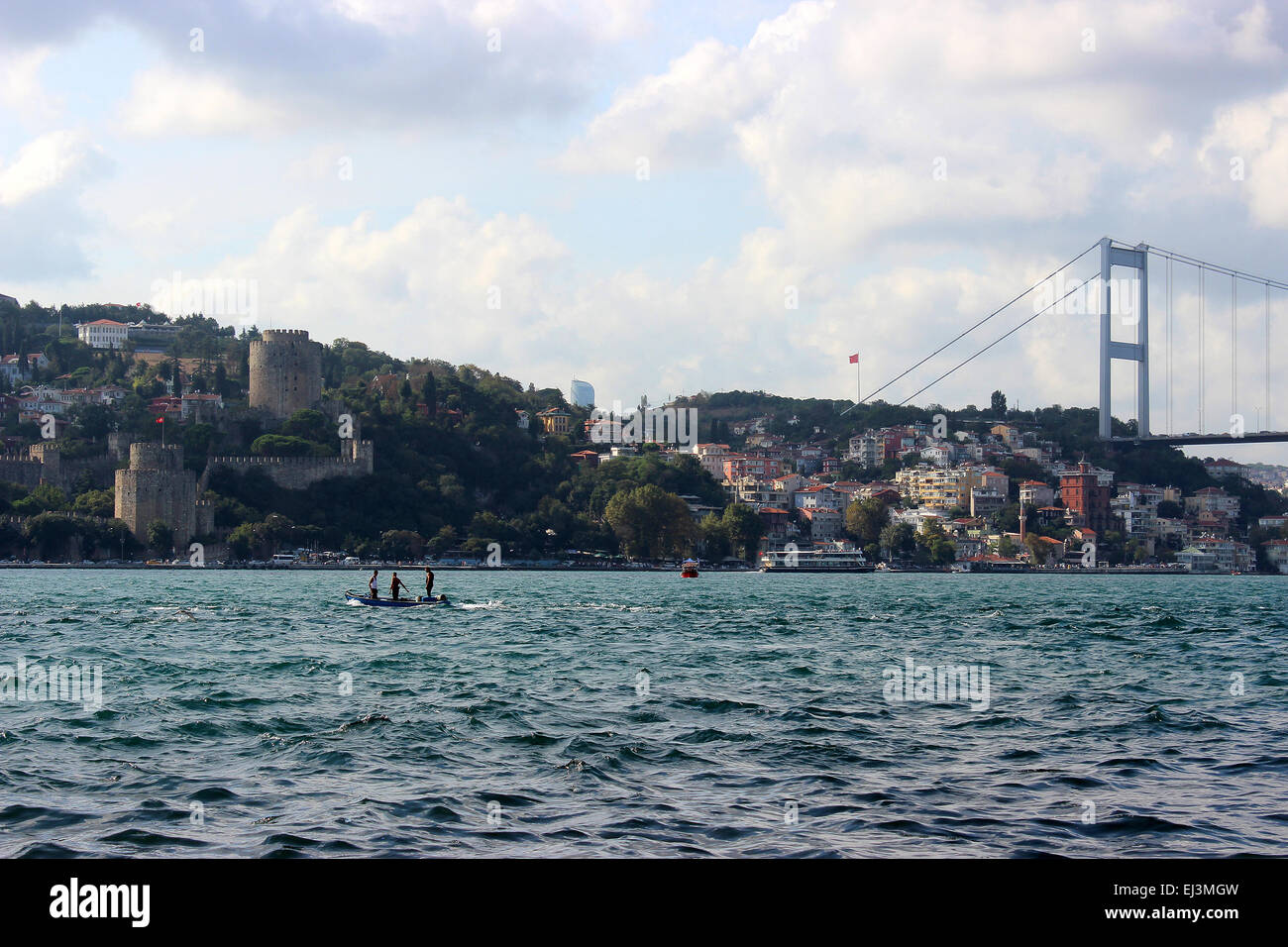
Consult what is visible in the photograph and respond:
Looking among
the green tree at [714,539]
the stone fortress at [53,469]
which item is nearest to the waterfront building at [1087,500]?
the green tree at [714,539]

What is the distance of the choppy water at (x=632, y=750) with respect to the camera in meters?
6.72

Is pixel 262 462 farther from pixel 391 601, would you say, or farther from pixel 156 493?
pixel 391 601

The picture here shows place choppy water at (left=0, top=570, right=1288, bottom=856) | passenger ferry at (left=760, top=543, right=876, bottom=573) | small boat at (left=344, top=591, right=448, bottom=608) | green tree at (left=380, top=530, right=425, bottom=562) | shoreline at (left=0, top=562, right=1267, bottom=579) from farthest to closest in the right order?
passenger ferry at (left=760, top=543, right=876, bottom=573) < green tree at (left=380, top=530, right=425, bottom=562) < shoreline at (left=0, top=562, right=1267, bottom=579) < small boat at (left=344, top=591, right=448, bottom=608) < choppy water at (left=0, top=570, right=1288, bottom=856)

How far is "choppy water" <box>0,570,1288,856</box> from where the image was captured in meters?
6.72

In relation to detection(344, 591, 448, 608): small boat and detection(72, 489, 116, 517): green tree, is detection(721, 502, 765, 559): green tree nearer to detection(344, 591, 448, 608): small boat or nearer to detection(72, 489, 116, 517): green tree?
detection(72, 489, 116, 517): green tree

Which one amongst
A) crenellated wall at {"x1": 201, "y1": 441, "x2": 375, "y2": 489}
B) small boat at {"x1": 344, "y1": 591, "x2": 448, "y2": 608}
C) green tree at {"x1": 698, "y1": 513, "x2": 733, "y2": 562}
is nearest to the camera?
small boat at {"x1": 344, "y1": 591, "x2": 448, "y2": 608}

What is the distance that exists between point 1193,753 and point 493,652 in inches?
403

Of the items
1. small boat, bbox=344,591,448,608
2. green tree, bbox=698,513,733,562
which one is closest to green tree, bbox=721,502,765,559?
green tree, bbox=698,513,733,562

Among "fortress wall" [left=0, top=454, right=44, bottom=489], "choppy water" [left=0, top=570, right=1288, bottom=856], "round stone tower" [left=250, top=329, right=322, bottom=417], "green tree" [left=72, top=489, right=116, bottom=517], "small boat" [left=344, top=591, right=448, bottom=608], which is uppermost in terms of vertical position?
"round stone tower" [left=250, top=329, right=322, bottom=417]

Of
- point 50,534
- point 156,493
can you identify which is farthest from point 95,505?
point 50,534

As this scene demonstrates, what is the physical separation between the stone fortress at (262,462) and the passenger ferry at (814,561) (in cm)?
2328

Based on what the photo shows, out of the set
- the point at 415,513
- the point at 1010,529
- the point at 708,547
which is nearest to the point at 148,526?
the point at 415,513
